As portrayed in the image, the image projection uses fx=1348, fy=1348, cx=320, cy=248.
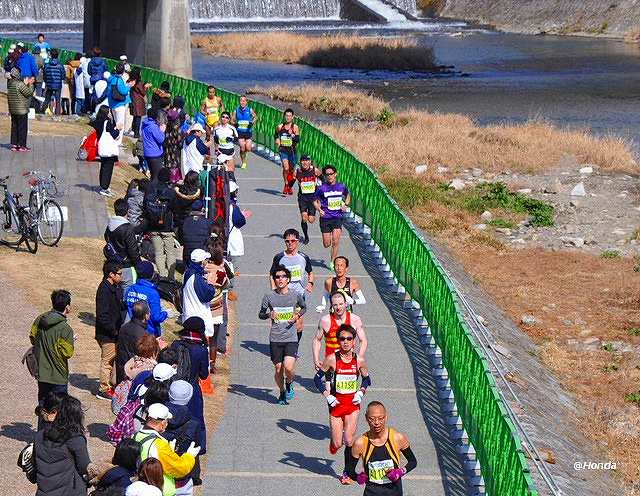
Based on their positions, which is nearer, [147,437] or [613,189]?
[147,437]

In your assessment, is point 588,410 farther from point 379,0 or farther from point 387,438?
point 379,0

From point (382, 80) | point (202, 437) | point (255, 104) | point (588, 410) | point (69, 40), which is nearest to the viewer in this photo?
point (202, 437)

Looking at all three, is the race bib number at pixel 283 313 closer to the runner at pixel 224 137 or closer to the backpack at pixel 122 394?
the backpack at pixel 122 394

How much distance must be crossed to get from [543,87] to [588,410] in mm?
43116

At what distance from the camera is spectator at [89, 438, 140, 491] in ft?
29.8

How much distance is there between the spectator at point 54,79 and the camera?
31.1 m

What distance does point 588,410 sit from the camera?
1888cm

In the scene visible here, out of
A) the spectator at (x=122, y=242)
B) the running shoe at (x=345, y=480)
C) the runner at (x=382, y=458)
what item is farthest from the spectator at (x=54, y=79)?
the runner at (x=382, y=458)

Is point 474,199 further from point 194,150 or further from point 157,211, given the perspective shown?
point 157,211

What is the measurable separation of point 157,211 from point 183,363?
6308 mm

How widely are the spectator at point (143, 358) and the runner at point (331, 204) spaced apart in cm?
761

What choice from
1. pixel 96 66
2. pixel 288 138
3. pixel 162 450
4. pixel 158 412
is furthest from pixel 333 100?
pixel 162 450

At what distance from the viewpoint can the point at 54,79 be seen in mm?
31984


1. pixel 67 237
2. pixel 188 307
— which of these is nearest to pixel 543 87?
pixel 67 237
